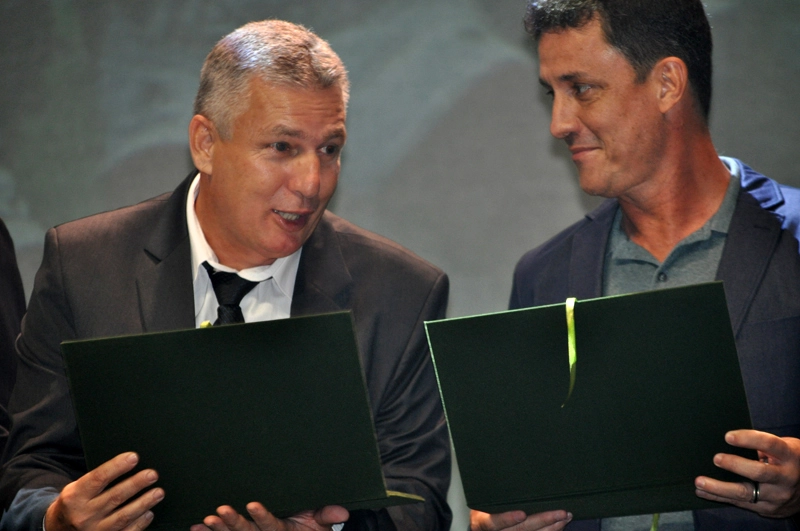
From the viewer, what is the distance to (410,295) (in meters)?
2.40

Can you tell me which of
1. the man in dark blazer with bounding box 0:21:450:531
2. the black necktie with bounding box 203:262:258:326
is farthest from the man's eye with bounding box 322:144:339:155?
the black necktie with bounding box 203:262:258:326

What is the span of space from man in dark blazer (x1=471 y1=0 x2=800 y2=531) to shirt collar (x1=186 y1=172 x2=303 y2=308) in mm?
635

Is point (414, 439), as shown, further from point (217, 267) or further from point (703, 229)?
point (703, 229)

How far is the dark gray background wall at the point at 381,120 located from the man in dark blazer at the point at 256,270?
0.87m

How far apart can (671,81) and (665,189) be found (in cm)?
26

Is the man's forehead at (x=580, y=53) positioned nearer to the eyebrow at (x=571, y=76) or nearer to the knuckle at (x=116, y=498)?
the eyebrow at (x=571, y=76)

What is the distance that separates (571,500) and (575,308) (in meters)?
0.38

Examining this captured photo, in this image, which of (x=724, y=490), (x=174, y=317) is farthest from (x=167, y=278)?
(x=724, y=490)

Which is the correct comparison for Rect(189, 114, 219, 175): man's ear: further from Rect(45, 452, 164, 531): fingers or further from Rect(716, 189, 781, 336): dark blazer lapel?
Rect(716, 189, 781, 336): dark blazer lapel

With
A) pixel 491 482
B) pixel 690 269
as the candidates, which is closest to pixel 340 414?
pixel 491 482

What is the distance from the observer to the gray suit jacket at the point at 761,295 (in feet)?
6.85

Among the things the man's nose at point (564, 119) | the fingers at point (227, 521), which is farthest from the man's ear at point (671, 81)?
the fingers at point (227, 521)

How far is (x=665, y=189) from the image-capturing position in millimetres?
2307

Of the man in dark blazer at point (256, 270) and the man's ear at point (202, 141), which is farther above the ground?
the man's ear at point (202, 141)
